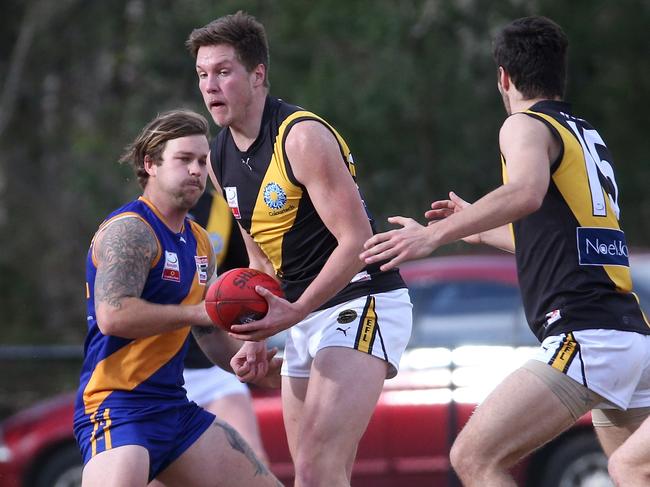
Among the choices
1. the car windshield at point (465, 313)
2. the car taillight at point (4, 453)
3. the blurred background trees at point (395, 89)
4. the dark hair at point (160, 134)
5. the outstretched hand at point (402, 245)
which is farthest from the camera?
the blurred background trees at point (395, 89)

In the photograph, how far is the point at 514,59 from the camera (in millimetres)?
5520

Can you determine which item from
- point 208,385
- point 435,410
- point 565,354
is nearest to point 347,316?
point 565,354

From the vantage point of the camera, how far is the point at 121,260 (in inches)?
204

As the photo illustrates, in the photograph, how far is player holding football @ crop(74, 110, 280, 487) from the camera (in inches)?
203

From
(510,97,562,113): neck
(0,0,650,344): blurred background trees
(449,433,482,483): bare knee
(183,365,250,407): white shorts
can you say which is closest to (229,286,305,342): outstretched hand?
(449,433,482,483): bare knee

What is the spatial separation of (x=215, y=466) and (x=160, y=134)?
4.83 feet

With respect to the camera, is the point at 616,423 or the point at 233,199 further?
the point at 233,199

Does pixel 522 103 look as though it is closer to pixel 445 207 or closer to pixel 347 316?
pixel 445 207

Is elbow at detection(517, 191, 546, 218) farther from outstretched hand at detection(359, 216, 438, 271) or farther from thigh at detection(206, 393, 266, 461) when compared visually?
thigh at detection(206, 393, 266, 461)

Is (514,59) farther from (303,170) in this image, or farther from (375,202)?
(375,202)

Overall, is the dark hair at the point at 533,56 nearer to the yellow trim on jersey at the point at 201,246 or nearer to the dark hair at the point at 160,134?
the dark hair at the point at 160,134

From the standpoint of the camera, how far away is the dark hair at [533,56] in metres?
5.51

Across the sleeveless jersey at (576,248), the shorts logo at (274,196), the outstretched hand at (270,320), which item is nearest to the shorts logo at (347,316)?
the outstretched hand at (270,320)

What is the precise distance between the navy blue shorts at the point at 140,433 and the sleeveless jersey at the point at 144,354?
3cm
